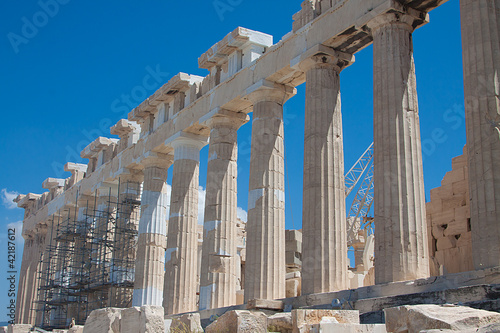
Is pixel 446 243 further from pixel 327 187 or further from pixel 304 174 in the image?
pixel 304 174

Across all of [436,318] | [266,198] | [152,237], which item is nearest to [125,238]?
[152,237]

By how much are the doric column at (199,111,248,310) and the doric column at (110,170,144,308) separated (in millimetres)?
7931

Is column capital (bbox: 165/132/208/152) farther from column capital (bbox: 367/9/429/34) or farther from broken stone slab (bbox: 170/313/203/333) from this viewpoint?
broken stone slab (bbox: 170/313/203/333)

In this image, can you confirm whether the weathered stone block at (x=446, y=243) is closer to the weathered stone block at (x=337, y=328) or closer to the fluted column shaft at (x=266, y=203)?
the fluted column shaft at (x=266, y=203)

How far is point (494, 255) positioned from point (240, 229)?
2436 centimetres

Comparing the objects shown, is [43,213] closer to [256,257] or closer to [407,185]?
[256,257]

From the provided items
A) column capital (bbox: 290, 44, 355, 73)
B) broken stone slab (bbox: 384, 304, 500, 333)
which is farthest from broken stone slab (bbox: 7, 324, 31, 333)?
broken stone slab (bbox: 384, 304, 500, 333)

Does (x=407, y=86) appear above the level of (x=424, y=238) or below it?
above

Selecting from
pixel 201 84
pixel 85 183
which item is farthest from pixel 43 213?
pixel 201 84

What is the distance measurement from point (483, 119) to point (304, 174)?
248 inches

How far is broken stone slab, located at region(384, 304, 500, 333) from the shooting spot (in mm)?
8812

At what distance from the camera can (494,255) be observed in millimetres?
13523

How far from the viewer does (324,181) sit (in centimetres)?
1903

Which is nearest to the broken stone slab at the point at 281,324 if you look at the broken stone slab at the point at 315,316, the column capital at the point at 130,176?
the broken stone slab at the point at 315,316
